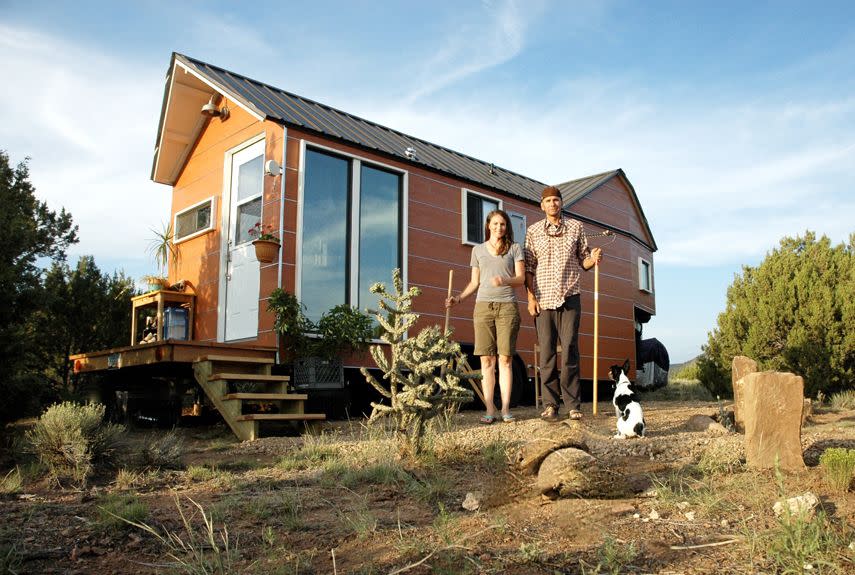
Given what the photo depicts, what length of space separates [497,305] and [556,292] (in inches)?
19.3

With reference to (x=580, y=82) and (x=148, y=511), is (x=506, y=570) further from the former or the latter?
(x=580, y=82)

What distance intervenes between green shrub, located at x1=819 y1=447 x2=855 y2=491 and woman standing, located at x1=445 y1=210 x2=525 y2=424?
2633 millimetres

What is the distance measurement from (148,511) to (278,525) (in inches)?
26.6

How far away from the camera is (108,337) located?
10.9 meters

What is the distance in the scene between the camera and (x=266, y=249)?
7.32 m

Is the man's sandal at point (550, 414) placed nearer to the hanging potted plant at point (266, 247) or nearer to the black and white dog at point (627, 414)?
the black and white dog at point (627, 414)

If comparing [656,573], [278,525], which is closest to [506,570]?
[656,573]

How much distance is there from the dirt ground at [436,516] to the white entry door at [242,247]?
12.1 ft

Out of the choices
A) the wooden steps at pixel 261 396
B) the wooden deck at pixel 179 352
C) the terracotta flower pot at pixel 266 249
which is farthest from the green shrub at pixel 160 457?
the terracotta flower pot at pixel 266 249

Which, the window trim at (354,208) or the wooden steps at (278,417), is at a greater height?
the window trim at (354,208)

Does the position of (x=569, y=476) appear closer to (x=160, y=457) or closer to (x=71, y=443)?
(x=160, y=457)

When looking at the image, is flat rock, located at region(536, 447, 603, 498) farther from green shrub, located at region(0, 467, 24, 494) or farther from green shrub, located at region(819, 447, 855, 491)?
green shrub, located at region(0, 467, 24, 494)

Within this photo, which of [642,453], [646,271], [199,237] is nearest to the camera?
[642,453]

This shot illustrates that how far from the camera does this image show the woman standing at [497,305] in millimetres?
5531
